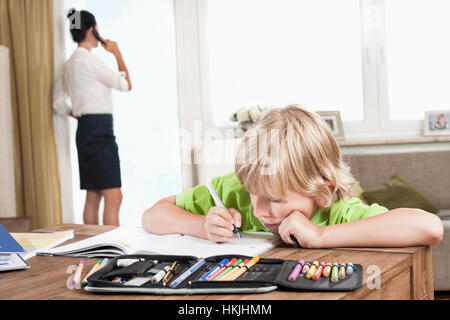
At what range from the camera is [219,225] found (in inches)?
38.3

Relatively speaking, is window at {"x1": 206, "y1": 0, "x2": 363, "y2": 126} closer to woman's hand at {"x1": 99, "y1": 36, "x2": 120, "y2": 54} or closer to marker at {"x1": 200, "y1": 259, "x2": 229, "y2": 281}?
woman's hand at {"x1": 99, "y1": 36, "x2": 120, "y2": 54}

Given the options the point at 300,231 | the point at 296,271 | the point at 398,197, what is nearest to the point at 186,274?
the point at 296,271

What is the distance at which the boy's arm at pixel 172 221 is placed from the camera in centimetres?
108

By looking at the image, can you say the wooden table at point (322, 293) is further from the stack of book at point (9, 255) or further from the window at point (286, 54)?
the window at point (286, 54)

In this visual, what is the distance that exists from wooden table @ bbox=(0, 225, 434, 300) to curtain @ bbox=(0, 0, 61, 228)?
2544 mm

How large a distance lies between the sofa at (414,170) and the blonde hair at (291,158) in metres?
1.98

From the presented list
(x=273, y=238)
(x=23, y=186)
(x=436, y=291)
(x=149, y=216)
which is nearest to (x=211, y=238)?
(x=273, y=238)

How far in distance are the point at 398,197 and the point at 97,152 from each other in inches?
73.2

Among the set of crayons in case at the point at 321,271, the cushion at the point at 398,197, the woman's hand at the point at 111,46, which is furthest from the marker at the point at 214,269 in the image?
the woman's hand at the point at 111,46

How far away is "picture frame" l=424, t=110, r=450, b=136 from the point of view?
337 cm

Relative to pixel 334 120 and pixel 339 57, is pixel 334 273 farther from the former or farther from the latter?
pixel 339 57

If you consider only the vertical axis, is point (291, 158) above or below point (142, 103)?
below
